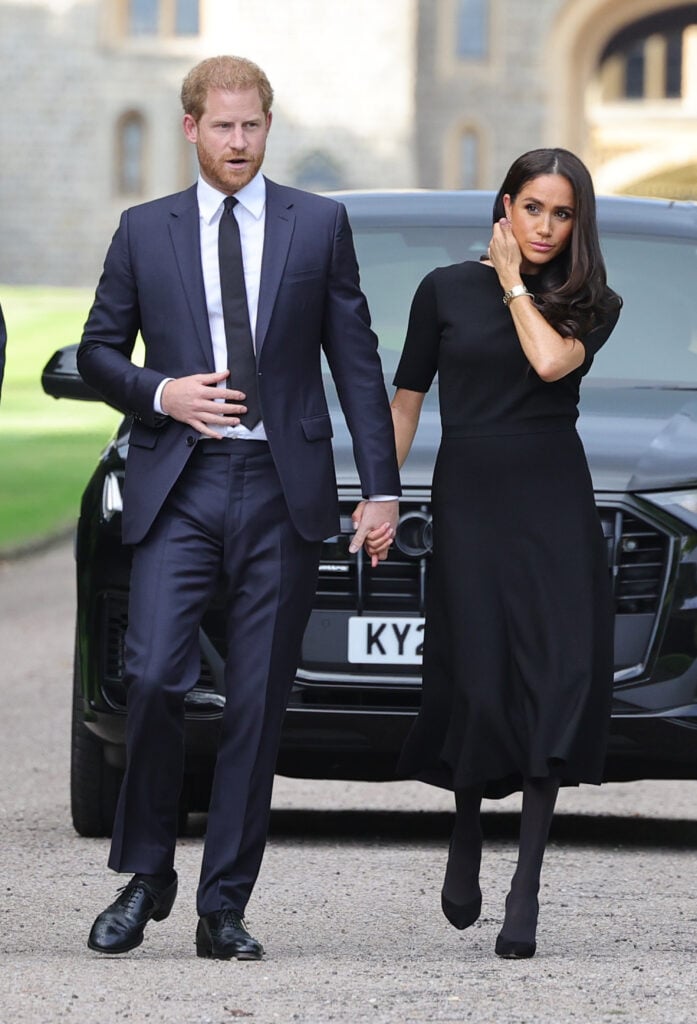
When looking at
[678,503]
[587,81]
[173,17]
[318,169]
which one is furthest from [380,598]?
[587,81]

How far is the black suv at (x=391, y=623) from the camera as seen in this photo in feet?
20.2

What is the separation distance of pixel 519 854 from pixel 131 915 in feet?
2.68

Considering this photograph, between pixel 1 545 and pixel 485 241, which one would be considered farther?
pixel 1 545

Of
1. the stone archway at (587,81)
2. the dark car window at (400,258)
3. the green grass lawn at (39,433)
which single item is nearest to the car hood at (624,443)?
the dark car window at (400,258)

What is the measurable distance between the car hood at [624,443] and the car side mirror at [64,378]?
27.5 inches

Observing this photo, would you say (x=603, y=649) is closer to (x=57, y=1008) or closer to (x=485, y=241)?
(x=57, y=1008)

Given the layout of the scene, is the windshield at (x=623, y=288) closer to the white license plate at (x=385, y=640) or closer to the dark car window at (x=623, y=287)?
the dark car window at (x=623, y=287)

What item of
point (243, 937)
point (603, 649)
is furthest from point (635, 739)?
point (243, 937)

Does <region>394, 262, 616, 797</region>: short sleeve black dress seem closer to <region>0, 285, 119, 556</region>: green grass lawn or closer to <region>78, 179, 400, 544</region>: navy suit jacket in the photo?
<region>78, 179, 400, 544</region>: navy suit jacket

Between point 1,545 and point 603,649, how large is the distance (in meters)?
13.3

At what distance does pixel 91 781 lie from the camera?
6.77 m

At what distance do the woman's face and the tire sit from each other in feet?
7.08

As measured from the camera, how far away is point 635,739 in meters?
6.24

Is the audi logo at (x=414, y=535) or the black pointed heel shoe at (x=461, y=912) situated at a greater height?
the audi logo at (x=414, y=535)
